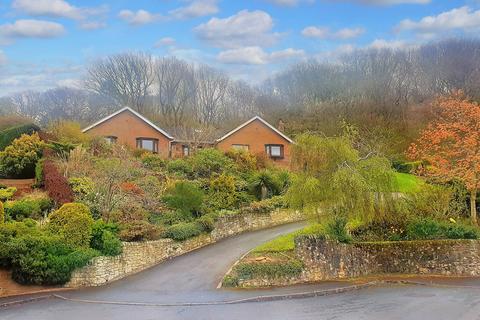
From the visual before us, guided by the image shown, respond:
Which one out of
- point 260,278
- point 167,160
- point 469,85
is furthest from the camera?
point 469,85

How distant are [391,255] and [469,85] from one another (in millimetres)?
53408

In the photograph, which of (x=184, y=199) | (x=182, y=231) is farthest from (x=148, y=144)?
(x=182, y=231)

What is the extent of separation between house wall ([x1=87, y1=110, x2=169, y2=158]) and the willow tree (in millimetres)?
28140

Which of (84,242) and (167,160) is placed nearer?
(84,242)

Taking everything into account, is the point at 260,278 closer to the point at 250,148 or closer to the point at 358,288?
Result: the point at 358,288

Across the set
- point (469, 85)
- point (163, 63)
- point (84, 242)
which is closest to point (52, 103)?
point (163, 63)

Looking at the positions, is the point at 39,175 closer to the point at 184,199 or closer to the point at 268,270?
the point at 184,199

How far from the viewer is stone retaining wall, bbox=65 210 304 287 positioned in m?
26.4

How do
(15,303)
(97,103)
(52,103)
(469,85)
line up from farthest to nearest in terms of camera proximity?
(52,103) → (97,103) → (469,85) → (15,303)

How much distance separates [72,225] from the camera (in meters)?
27.0

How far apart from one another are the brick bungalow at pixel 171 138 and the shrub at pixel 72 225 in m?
27.0

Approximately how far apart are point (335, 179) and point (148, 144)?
3223 cm

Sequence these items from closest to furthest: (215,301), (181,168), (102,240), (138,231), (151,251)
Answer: (215,301), (102,240), (138,231), (151,251), (181,168)

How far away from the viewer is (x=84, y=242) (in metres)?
27.3
